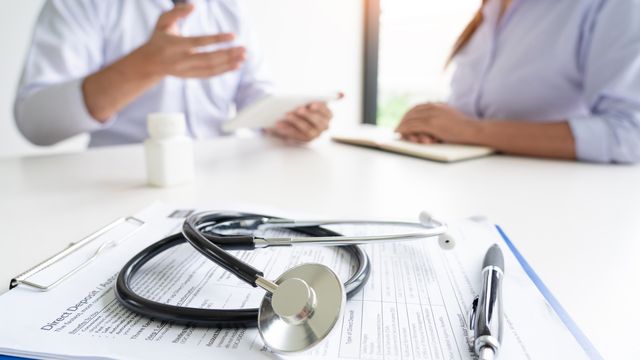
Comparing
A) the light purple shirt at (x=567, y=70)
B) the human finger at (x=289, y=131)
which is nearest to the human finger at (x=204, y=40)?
the human finger at (x=289, y=131)

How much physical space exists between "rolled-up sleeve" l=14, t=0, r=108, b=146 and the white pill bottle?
343mm

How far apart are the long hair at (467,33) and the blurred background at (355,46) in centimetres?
69

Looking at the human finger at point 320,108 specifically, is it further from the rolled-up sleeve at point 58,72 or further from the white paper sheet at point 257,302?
the white paper sheet at point 257,302

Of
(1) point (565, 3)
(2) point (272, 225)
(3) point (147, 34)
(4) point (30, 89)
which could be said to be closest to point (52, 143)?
(4) point (30, 89)

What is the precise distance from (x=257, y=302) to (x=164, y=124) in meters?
0.35

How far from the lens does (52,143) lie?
2.99 ft

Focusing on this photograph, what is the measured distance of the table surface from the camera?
33cm

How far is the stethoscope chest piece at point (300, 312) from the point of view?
0.21 m

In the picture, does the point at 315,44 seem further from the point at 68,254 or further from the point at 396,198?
the point at 68,254

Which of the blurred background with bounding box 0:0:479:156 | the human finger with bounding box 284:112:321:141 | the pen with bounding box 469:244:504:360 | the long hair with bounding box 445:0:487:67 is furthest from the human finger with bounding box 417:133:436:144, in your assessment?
the blurred background with bounding box 0:0:479:156

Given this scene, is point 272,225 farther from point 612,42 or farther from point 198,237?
point 612,42

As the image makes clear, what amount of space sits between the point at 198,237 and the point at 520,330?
205 millimetres

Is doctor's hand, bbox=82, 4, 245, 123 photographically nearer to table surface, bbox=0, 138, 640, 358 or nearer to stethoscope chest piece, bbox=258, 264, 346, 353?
table surface, bbox=0, 138, 640, 358

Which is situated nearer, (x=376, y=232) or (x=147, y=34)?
(x=376, y=232)
